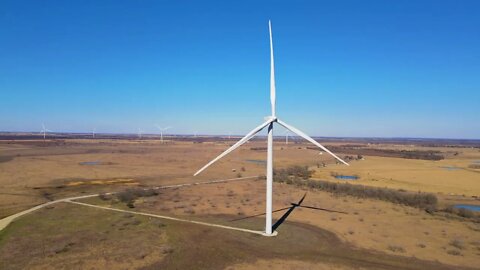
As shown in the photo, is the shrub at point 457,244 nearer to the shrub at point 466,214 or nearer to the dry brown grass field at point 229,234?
the dry brown grass field at point 229,234

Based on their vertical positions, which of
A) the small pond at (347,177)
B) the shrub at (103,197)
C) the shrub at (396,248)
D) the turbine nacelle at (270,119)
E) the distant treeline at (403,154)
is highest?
the turbine nacelle at (270,119)

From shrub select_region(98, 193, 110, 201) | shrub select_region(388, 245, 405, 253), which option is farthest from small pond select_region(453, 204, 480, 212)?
shrub select_region(98, 193, 110, 201)

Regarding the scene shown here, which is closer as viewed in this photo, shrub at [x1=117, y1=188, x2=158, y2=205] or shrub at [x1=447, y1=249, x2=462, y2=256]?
shrub at [x1=447, y1=249, x2=462, y2=256]

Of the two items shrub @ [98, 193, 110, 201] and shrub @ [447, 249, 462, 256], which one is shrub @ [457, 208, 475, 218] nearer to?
shrub @ [447, 249, 462, 256]

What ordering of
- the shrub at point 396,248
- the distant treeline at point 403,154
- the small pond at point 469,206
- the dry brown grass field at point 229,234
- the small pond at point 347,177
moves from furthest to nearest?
the distant treeline at point 403,154, the small pond at point 347,177, the small pond at point 469,206, the shrub at point 396,248, the dry brown grass field at point 229,234

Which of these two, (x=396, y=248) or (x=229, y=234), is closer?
(x=396, y=248)

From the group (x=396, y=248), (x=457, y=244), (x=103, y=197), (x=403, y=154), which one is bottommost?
(x=396, y=248)

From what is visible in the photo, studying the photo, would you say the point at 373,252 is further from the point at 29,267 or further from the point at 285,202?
the point at 29,267

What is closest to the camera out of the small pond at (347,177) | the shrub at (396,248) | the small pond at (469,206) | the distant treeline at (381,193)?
the shrub at (396,248)

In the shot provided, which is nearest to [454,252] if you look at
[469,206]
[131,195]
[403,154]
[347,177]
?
[469,206]

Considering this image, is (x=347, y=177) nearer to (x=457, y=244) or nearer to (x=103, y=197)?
(x=457, y=244)

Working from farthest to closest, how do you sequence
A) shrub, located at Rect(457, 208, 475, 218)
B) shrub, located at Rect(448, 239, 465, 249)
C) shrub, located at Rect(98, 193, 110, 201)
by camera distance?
shrub, located at Rect(98, 193, 110, 201)
shrub, located at Rect(457, 208, 475, 218)
shrub, located at Rect(448, 239, 465, 249)

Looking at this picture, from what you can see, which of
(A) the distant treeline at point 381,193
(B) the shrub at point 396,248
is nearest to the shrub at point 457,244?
(B) the shrub at point 396,248
